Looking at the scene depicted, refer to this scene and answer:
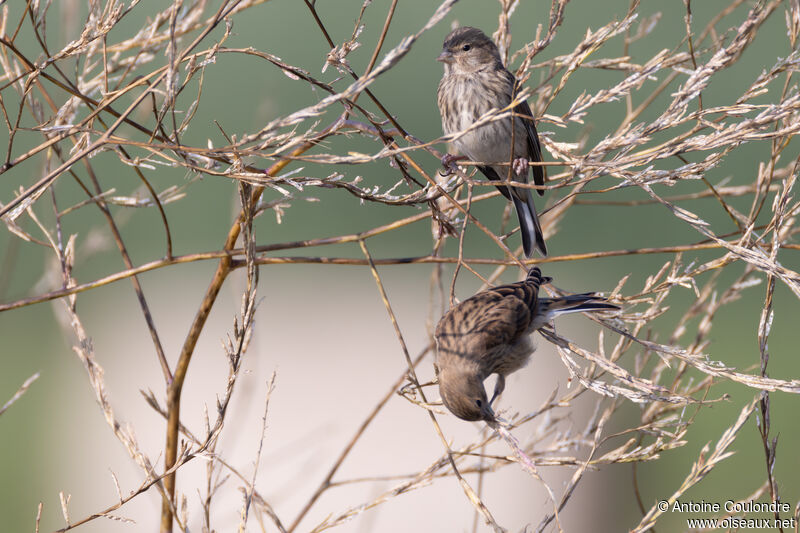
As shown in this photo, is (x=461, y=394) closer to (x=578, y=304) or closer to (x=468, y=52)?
(x=578, y=304)

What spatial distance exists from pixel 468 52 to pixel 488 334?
3.50 ft

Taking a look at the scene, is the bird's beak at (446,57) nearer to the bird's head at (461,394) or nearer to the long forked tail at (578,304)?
the long forked tail at (578,304)

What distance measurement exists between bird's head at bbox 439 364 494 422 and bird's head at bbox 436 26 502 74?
119 centimetres

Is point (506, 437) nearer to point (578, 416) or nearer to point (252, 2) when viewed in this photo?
point (252, 2)

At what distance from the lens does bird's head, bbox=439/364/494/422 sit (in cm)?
166

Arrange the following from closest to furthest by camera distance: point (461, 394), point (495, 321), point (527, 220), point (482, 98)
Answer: point (461, 394) < point (495, 321) < point (527, 220) < point (482, 98)

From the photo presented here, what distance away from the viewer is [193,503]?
381 cm

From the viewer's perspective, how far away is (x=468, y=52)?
2631 millimetres

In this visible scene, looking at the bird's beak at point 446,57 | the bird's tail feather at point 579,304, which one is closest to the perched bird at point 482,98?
the bird's beak at point 446,57

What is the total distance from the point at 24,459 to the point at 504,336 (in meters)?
4.97

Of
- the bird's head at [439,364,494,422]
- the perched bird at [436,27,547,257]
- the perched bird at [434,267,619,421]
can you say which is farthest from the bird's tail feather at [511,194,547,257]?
the bird's head at [439,364,494,422]

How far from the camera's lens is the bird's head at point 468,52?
2.61 metres

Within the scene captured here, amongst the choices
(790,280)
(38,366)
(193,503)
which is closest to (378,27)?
(38,366)

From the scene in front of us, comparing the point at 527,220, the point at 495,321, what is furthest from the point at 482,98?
the point at 495,321
